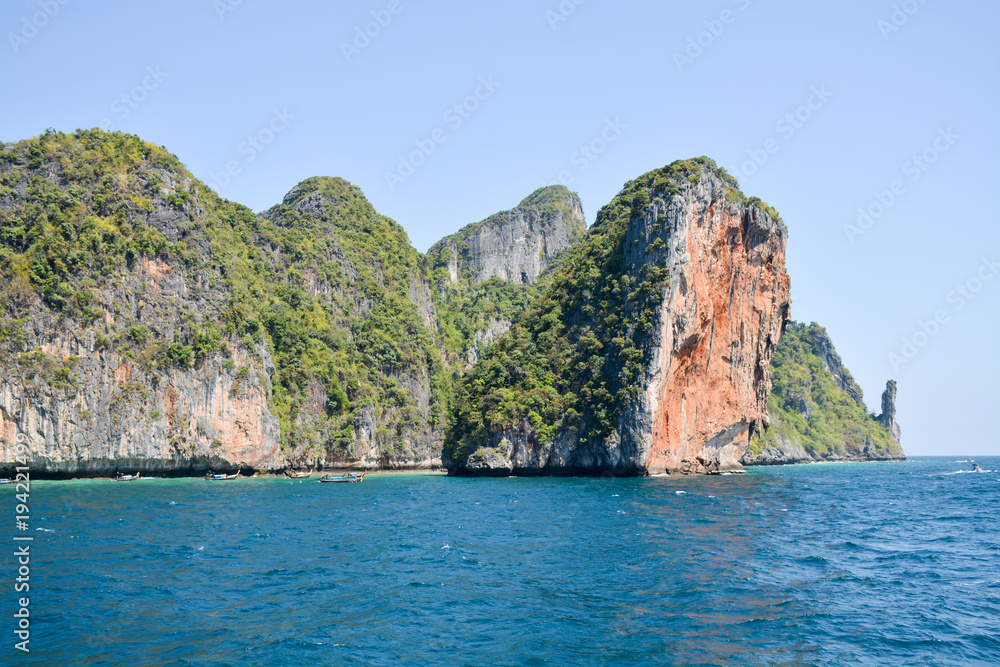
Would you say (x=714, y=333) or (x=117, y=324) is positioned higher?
(x=117, y=324)

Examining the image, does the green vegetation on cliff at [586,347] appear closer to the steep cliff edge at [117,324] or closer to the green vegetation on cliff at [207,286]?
the green vegetation on cliff at [207,286]

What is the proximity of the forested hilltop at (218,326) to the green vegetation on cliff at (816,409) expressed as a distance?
77618 mm

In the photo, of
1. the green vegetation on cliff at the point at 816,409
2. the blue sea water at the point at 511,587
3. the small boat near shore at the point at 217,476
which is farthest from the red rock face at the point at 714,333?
the green vegetation on cliff at the point at 816,409

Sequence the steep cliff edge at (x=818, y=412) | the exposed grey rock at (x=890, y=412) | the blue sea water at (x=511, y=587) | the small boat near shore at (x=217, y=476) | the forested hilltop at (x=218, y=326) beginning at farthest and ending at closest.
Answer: the exposed grey rock at (x=890, y=412)
the steep cliff edge at (x=818, y=412)
the small boat near shore at (x=217, y=476)
the forested hilltop at (x=218, y=326)
the blue sea water at (x=511, y=587)

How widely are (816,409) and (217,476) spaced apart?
147m

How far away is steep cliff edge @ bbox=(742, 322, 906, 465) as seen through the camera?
152500mm

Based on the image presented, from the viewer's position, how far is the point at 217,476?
74.9 metres

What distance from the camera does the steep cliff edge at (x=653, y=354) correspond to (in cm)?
7106

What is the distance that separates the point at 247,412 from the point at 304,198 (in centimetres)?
6639

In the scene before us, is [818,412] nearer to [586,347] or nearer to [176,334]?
[586,347]

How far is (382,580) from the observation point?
23.2 meters

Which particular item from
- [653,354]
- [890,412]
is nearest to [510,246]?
[890,412]

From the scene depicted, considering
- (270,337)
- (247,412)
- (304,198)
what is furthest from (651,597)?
(304,198)

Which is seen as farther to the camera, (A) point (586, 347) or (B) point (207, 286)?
(B) point (207, 286)
